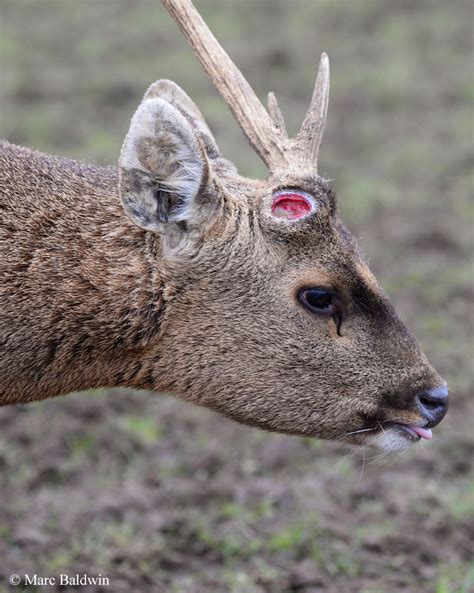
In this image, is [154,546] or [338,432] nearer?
[338,432]

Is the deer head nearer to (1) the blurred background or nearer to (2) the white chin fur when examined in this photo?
(2) the white chin fur

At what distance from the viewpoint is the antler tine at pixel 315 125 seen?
16.3 feet

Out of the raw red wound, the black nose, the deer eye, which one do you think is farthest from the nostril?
the raw red wound

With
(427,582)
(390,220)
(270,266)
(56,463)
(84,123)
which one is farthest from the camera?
(84,123)

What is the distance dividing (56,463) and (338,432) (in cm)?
252

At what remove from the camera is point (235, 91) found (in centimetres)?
508

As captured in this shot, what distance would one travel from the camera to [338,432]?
15.5 feet

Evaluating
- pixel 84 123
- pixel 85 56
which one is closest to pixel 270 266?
pixel 84 123

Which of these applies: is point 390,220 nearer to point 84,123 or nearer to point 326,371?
point 84,123

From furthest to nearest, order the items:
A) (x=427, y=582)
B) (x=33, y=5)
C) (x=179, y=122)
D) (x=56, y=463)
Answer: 1. (x=33, y=5)
2. (x=56, y=463)
3. (x=427, y=582)
4. (x=179, y=122)

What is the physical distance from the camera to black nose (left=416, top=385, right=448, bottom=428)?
462 cm

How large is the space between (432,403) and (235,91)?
5.51ft

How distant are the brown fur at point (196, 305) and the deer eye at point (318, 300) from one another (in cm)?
3

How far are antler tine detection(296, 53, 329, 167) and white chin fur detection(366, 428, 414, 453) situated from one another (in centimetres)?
122
